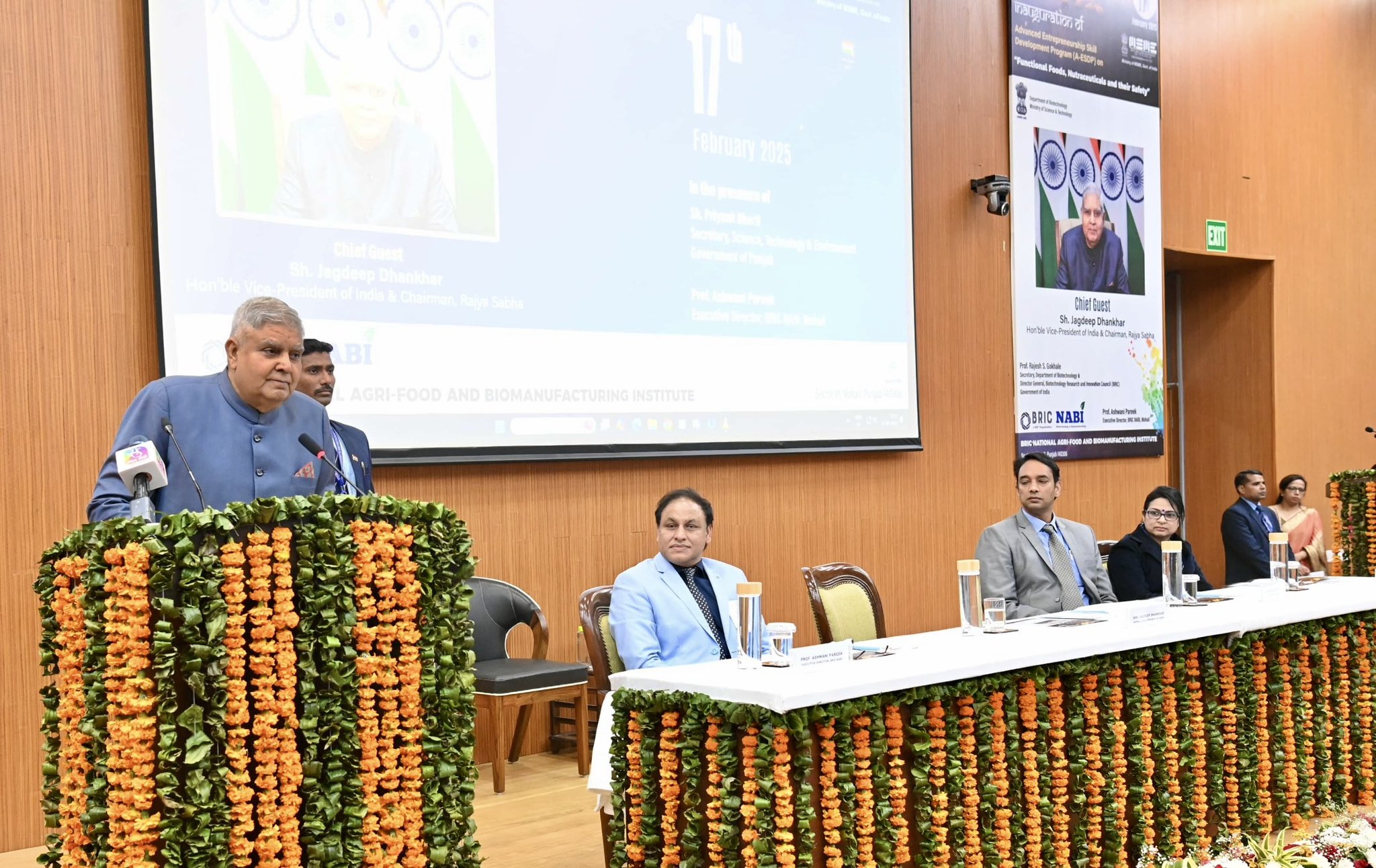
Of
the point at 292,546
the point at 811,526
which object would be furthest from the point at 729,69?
the point at 292,546

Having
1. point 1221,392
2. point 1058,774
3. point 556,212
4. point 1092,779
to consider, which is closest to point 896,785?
point 1058,774

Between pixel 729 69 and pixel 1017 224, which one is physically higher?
pixel 729 69

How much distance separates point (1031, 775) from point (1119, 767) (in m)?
0.35

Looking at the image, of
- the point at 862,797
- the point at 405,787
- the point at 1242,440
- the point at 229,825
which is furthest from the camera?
the point at 1242,440

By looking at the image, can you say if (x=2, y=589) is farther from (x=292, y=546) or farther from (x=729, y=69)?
(x=729, y=69)

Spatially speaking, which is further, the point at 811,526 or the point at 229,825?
the point at 811,526

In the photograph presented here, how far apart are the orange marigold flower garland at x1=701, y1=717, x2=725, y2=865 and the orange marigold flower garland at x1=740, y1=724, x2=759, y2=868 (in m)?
0.06

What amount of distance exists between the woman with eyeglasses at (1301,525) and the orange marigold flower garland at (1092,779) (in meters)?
4.65

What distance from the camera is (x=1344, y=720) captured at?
396cm

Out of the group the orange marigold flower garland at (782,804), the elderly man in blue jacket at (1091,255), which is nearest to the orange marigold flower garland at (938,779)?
the orange marigold flower garland at (782,804)

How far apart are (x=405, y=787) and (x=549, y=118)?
11.5 ft

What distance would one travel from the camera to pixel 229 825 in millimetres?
2012

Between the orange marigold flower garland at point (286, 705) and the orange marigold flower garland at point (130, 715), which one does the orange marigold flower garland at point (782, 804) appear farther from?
the orange marigold flower garland at point (130, 715)

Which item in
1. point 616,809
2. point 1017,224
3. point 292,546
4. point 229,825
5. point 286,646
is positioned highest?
point 1017,224
